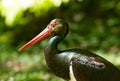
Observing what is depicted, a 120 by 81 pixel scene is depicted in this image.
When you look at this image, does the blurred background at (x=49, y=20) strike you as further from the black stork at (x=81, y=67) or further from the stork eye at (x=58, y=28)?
the black stork at (x=81, y=67)

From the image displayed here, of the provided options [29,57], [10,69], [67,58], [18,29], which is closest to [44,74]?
[10,69]

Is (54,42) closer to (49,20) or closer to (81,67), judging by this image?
(81,67)

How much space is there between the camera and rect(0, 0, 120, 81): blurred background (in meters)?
10.5

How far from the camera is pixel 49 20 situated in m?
13.0

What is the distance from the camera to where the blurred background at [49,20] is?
10.5 meters

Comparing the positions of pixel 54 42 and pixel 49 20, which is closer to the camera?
pixel 54 42

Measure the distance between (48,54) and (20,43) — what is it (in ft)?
19.6

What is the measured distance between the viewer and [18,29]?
511 inches

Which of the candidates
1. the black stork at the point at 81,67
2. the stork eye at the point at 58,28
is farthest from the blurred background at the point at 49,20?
the black stork at the point at 81,67

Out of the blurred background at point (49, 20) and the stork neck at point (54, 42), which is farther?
the blurred background at point (49, 20)

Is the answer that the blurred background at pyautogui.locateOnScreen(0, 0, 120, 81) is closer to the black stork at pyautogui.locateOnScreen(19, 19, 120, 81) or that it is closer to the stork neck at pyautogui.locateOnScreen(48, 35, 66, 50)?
the stork neck at pyautogui.locateOnScreen(48, 35, 66, 50)

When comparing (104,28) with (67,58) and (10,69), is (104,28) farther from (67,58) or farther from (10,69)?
(67,58)

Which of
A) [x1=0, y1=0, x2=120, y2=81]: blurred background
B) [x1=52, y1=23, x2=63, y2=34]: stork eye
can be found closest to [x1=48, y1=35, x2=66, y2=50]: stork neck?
[x1=52, y1=23, x2=63, y2=34]: stork eye

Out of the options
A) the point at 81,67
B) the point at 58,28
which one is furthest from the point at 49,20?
the point at 81,67
